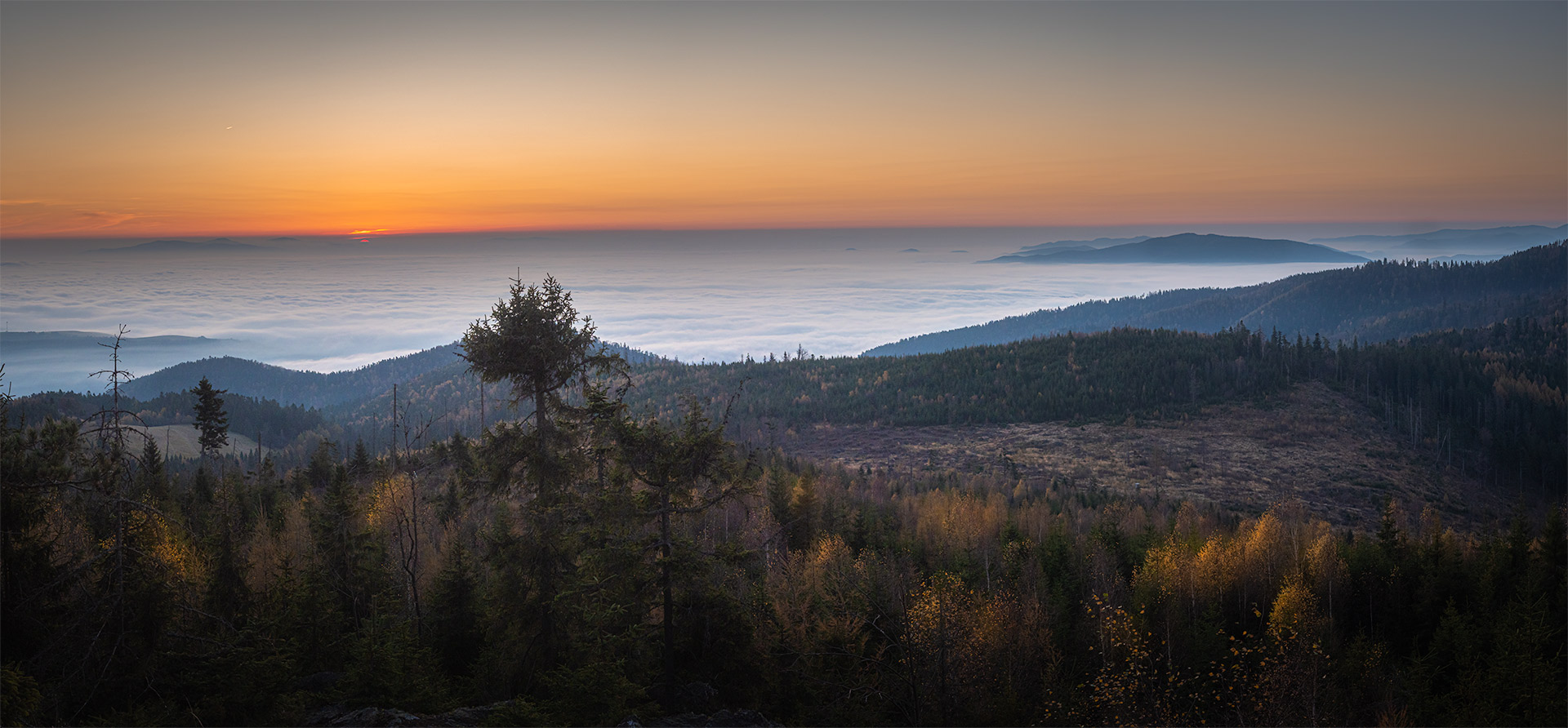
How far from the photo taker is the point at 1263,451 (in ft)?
483

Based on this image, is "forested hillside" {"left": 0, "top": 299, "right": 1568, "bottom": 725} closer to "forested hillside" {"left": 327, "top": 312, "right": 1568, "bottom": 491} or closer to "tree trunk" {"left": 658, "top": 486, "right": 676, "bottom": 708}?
"tree trunk" {"left": 658, "top": 486, "right": 676, "bottom": 708}

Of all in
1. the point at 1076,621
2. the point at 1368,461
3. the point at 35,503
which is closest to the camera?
the point at 35,503

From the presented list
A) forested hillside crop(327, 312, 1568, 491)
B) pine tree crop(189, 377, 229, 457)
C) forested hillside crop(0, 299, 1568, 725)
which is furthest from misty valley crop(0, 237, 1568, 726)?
forested hillside crop(327, 312, 1568, 491)

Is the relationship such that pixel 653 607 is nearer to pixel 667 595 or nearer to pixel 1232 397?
pixel 667 595

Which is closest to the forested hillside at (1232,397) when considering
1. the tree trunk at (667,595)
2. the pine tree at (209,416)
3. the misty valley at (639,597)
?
the pine tree at (209,416)

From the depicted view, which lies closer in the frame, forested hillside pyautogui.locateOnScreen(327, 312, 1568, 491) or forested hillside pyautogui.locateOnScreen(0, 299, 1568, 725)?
forested hillside pyautogui.locateOnScreen(0, 299, 1568, 725)

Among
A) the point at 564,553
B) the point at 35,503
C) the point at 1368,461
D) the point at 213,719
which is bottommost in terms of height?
the point at 1368,461

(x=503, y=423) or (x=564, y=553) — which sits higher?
(x=503, y=423)

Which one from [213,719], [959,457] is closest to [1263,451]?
[959,457]

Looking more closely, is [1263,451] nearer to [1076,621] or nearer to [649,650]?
[1076,621]

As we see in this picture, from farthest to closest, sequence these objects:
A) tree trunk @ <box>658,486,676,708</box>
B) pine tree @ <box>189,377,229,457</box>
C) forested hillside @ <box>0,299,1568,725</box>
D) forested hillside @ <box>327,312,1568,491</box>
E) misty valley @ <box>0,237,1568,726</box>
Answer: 1. forested hillside @ <box>327,312,1568,491</box>
2. pine tree @ <box>189,377,229,457</box>
3. tree trunk @ <box>658,486,676,708</box>
4. misty valley @ <box>0,237,1568,726</box>
5. forested hillside @ <box>0,299,1568,725</box>

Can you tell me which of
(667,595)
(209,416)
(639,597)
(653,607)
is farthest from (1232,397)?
(209,416)

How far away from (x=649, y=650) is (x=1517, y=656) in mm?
36803

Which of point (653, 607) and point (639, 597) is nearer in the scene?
point (639, 597)
